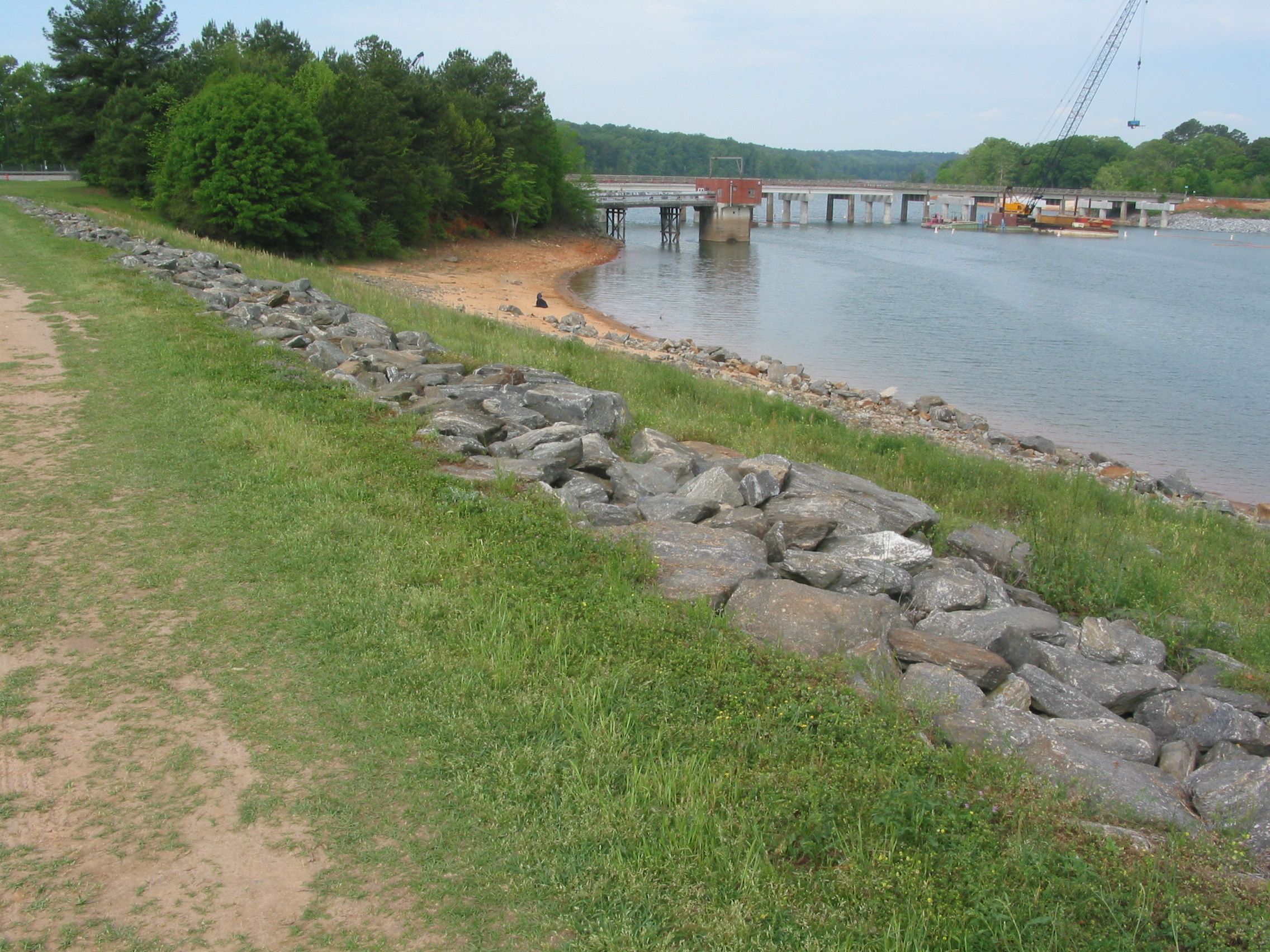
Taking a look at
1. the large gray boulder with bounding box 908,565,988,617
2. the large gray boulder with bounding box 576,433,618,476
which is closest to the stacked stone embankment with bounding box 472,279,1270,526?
the large gray boulder with bounding box 908,565,988,617

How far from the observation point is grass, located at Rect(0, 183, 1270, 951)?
11.9ft

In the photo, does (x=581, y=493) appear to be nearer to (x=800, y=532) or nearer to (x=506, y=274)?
(x=800, y=532)

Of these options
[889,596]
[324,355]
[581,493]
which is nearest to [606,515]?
[581,493]

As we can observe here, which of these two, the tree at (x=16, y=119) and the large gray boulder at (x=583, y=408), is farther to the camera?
the tree at (x=16, y=119)

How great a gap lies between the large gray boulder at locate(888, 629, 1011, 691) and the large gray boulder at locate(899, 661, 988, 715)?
0.14m

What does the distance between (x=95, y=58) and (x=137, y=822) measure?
54782 millimetres

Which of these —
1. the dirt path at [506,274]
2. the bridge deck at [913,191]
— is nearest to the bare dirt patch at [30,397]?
the dirt path at [506,274]

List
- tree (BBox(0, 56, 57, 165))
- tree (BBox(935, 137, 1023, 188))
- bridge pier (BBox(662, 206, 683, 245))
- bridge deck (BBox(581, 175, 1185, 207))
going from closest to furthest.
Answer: tree (BBox(0, 56, 57, 165)), bridge pier (BBox(662, 206, 683, 245)), bridge deck (BBox(581, 175, 1185, 207)), tree (BBox(935, 137, 1023, 188))

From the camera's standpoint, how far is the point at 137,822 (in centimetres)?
396

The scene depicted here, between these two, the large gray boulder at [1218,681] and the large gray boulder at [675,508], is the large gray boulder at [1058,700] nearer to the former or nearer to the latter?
the large gray boulder at [1218,681]

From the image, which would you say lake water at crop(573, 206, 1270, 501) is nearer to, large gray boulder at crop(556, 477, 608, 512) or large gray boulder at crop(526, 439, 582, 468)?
large gray boulder at crop(526, 439, 582, 468)

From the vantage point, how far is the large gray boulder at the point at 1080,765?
184 inches

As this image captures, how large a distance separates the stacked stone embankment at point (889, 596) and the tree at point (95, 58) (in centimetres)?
4582

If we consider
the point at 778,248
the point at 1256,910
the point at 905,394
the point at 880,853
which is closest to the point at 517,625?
the point at 880,853
